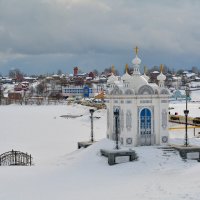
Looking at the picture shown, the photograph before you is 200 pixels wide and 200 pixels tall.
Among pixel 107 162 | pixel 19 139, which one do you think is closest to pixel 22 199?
pixel 107 162

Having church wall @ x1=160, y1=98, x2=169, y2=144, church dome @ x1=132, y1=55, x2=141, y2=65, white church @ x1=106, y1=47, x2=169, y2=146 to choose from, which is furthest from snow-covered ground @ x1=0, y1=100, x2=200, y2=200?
church dome @ x1=132, y1=55, x2=141, y2=65

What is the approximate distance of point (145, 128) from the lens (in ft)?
81.7

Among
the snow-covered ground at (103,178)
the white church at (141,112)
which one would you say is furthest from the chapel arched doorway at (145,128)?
the snow-covered ground at (103,178)

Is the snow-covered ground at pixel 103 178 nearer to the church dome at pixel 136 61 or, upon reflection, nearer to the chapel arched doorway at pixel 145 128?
the chapel arched doorway at pixel 145 128

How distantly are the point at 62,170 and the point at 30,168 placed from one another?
1.72 metres

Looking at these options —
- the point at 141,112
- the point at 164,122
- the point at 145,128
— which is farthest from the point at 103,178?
the point at 164,122

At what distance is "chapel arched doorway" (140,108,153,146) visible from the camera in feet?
81.5

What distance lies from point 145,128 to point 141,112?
1.01 metres

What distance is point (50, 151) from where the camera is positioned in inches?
1267

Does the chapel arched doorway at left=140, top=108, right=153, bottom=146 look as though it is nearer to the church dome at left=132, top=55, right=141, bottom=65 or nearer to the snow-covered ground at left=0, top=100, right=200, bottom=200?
the snow-covered ground at left=0, top=100, right=200, bottom=200

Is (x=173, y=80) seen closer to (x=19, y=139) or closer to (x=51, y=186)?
(x=19, y=139)

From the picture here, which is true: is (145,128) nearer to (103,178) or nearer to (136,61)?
(136,61)

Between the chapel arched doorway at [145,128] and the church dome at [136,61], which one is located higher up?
the church dome at [136,61]

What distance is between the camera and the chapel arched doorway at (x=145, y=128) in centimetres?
2483
